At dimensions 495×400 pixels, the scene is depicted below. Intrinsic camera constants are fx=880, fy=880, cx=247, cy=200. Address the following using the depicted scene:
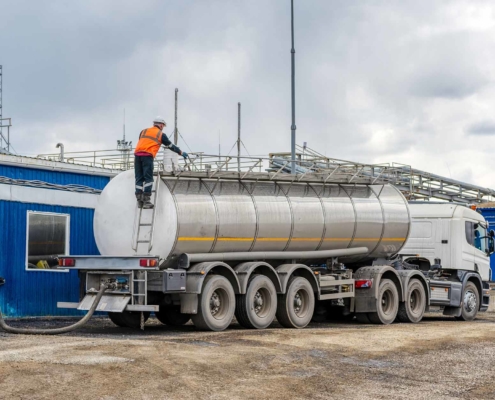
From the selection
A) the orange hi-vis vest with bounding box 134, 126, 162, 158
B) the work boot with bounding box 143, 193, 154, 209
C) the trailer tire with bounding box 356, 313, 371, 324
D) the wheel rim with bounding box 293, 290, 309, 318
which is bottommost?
the trailer tire with bounding box 356, 313, 371, 324

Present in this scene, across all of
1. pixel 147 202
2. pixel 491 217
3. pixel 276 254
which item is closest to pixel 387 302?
pixel 276 254

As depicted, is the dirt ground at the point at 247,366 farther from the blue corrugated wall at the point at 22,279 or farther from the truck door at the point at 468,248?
the truck door at the point at 468,248

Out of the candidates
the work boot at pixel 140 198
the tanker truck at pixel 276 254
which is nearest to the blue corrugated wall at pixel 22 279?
the tanker truck at pixel 276 254

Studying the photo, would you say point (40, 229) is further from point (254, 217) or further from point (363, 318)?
point (363, 318)

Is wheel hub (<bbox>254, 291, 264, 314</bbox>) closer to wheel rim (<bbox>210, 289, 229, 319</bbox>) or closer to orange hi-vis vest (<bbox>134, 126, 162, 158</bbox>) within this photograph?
wheel rim (<bbox>210, 289, 229, 319</bbox>)

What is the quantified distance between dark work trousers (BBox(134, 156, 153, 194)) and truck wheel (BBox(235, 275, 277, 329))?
3.00 meters

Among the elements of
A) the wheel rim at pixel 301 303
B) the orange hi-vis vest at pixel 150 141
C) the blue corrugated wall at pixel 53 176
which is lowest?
the wheel rim at pixel 301 303

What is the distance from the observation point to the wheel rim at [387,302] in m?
21.6

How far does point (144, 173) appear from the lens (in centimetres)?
1700

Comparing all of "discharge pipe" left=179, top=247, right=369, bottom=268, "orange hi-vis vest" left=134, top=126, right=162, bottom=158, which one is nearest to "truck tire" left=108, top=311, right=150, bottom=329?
"discharge pipe" left=179, top=247, right=369, bottom=268

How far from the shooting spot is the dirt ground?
411 inches

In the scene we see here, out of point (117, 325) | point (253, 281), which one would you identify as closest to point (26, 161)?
point (117, 325)

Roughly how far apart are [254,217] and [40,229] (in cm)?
559

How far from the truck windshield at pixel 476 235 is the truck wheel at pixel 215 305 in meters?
8.92
